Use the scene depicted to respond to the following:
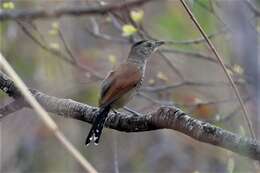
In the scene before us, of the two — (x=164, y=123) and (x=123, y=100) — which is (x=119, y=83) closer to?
(x=123, y=100)

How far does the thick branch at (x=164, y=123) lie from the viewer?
2.75 m

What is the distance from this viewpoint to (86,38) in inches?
341

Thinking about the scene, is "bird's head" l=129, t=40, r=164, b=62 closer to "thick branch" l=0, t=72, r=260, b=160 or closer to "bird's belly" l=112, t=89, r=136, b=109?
"bird's belly" l=112, t=89, r=136, b=109

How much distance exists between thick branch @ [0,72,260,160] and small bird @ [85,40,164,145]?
8.1 inches

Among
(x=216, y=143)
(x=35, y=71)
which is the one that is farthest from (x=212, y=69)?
(x=216, y=143)

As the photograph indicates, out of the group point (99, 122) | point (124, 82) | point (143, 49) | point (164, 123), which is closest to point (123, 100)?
point (124, 82)

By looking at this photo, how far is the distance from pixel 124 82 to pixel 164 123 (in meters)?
1.37

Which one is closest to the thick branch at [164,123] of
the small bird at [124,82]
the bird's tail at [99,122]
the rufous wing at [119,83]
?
the bird's tail at [99,122]

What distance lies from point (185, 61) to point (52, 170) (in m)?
1.90

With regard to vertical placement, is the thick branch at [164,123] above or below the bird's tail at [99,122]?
above

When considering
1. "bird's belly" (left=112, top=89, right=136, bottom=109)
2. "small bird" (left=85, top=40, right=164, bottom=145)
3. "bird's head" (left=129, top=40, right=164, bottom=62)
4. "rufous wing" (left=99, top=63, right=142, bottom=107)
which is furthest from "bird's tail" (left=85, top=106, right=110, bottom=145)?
"bird's head" (left=129, top=40, right=164, bottom=62)

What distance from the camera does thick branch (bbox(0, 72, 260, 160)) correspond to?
2754 millimetres

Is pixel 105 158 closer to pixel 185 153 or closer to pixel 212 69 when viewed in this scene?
pixel 185 153

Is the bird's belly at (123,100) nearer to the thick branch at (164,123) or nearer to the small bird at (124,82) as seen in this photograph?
the small bird at (124,82)
